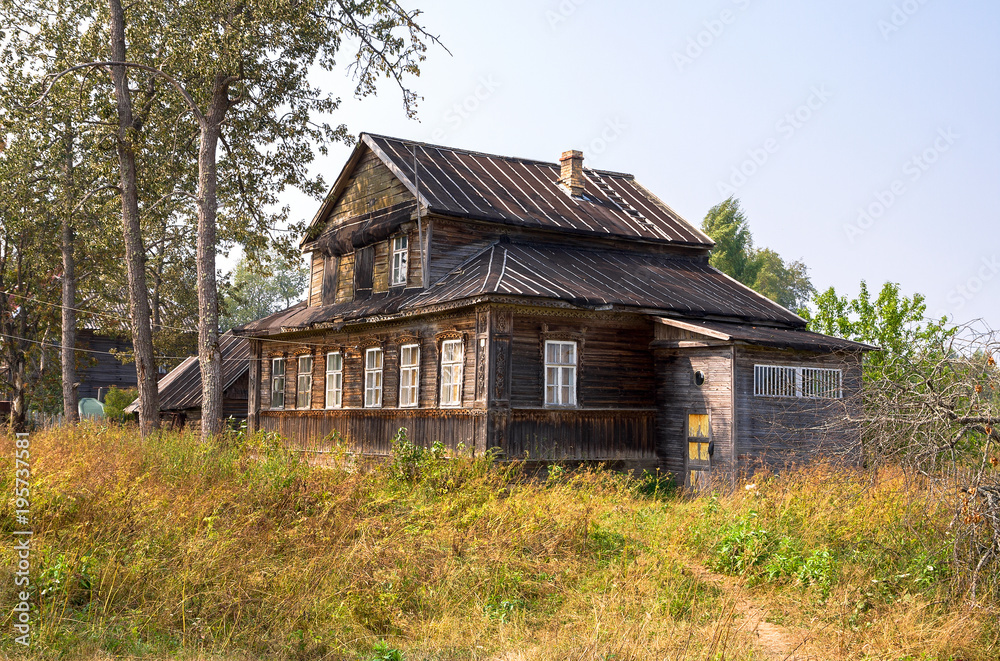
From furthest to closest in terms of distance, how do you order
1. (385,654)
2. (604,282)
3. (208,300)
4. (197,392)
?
(197,392) → (208,300) → (604,282) → (385,654)

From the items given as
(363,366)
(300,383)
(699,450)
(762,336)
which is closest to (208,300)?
(363,366)

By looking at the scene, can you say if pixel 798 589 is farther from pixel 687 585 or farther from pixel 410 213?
pixel 410 213

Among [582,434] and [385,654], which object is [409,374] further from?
[385,654]

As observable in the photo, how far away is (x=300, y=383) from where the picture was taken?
22359mm

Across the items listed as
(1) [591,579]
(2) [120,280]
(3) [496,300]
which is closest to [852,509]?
(1) [591,579]

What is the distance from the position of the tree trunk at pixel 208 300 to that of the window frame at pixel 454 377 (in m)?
5.62

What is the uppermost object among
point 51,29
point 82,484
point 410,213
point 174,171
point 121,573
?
point 51,29

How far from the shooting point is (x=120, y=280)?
1235 inches

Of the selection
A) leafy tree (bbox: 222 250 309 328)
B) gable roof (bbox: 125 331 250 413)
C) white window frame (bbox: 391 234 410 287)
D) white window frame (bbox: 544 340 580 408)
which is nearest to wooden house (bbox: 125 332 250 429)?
gable roof (bbox: 125 331 250 413)

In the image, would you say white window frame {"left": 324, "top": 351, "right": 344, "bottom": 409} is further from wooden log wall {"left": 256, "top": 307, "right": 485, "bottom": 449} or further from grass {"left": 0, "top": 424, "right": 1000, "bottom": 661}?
grass {"left": 0, "top": 424, "right": 1000, "bottom": 661}

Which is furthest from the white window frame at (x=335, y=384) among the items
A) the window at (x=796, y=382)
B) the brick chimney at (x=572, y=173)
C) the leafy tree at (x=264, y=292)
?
the leafy tree at (x=264, y=292)

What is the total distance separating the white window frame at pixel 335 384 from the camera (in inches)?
810

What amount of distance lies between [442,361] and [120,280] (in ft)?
63.5

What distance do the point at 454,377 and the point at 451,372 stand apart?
0.16 meters
